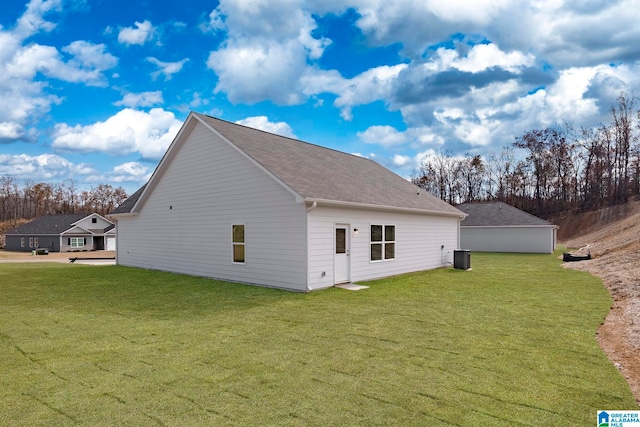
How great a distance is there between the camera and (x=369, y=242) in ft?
40.4

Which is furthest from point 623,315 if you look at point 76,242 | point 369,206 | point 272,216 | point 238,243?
point 76,242

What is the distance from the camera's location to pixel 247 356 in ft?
16.8

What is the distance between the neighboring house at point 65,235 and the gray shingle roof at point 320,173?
30904 millimetres

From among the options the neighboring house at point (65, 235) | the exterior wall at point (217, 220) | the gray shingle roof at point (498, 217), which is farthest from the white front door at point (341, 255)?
the neighboring house at point (65, 235)

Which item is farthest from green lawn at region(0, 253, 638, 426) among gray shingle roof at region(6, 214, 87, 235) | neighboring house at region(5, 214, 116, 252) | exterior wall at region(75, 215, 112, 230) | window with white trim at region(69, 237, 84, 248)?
gray shingle roof at region(6, 214, 87, 235)

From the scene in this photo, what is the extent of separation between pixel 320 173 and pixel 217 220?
3919 mm

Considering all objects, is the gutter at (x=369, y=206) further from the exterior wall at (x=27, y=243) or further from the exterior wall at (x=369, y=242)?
the exterior wall at (x=27, y=243)

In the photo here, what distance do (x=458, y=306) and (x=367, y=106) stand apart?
51.0 feet

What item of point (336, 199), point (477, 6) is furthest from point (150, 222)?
Result: point (477, 6)

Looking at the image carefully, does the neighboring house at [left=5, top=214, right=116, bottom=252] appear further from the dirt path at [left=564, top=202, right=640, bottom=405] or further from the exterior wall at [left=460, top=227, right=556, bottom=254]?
the dirt path at [left=564, top=202, right=640, bottom=405]

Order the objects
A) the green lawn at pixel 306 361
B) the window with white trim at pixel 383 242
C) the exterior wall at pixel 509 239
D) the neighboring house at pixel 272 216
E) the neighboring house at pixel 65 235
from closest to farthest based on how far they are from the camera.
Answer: the green lawn at pixel 306 361, the neighboring house at pixel 272 216, the window with white trim at pixel 383 242, the exterior wall at pixel 509 239, the neighboring house at pixel 65 235

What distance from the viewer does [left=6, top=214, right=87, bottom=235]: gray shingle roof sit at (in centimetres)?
4241

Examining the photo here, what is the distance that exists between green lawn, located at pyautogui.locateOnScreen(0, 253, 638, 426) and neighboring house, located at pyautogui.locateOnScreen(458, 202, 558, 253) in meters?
20.2

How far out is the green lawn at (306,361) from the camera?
3541mm
